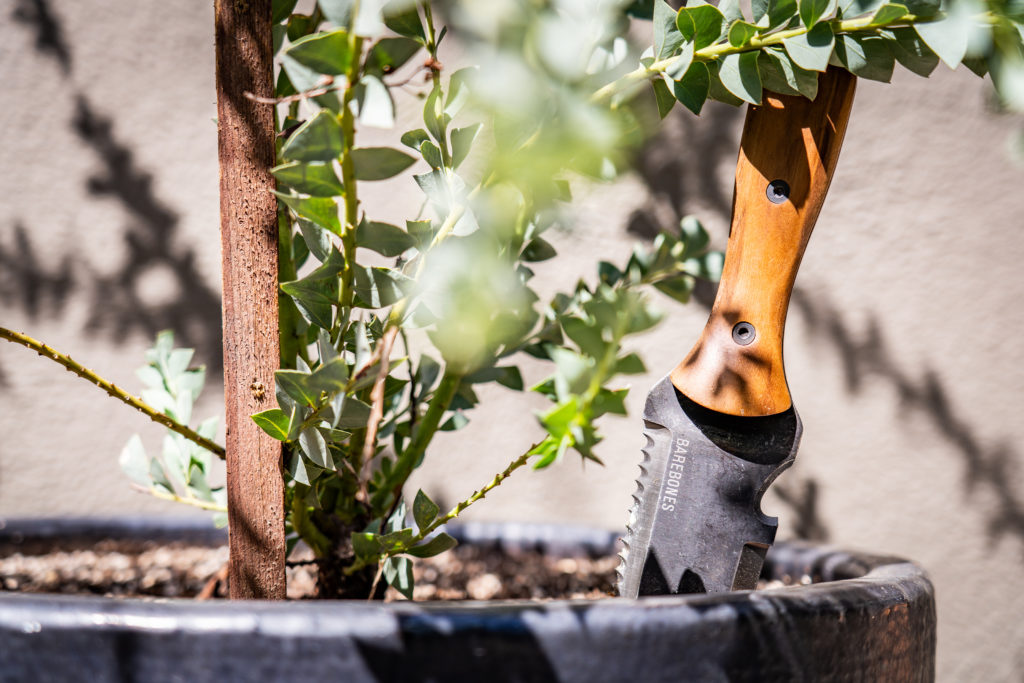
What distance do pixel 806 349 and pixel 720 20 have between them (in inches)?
26.8

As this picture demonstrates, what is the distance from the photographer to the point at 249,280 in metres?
0.39

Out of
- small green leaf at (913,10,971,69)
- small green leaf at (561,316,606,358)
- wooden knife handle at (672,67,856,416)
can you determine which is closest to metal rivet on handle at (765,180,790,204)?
wooden knife handle at (672,67,856,416)

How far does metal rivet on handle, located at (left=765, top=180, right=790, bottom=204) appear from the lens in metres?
0.41

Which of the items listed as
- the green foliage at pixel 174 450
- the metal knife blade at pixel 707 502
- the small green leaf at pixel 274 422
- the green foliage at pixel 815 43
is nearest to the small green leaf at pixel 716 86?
the green foliage at pixel 815 43

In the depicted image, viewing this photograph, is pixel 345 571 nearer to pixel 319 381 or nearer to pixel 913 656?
pixel 319 381

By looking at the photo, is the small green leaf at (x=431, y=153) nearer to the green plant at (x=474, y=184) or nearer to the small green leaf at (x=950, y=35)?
the green plant at (x=474, y=184)

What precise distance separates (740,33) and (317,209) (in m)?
0.25

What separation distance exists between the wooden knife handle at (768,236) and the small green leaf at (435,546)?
0.59 ft

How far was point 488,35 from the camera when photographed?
0.22 meters

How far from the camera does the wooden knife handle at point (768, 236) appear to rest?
40cm

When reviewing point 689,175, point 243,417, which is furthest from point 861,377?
point 243,417

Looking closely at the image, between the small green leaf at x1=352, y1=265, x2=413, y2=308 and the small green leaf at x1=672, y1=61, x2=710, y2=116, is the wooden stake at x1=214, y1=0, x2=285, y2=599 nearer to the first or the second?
the small green leaf at x1=352, y1=265, x2=413, y2=308

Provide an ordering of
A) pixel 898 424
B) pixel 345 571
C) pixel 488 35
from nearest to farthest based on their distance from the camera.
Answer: pixel 488 35 < pixel 345 571 < pixel 898 424

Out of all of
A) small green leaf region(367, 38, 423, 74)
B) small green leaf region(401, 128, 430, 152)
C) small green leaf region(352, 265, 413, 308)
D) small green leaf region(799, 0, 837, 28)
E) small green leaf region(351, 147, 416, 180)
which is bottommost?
small green leaf region(352, 265, 413, 308)
